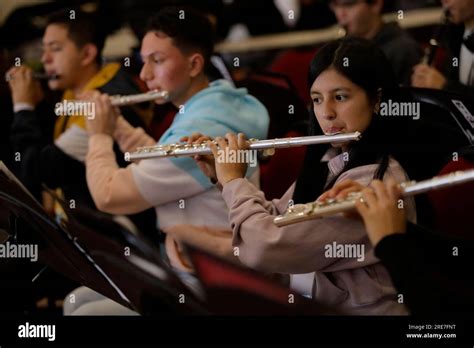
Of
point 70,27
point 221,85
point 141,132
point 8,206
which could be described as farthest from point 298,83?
point 8,206

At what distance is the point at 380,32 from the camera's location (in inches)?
106

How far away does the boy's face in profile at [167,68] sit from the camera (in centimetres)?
267

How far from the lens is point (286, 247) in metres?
2.29

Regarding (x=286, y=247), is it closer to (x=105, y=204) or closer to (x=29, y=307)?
(x=105, y=204)

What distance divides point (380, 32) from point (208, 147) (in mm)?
560

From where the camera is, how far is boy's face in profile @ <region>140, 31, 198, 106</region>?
2.67 m

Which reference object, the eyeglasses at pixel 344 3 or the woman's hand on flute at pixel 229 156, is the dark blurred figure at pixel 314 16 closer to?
the eyeglasses at pixel 344 3

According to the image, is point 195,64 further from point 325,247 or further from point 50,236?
point 325,247

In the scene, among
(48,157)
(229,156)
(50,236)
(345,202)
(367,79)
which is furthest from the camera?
(48,157)

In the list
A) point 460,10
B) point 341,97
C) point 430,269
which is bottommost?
point 430,269

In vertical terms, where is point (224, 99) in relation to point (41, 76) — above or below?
below

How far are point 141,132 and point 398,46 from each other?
671 millimetres

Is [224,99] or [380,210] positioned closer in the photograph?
[380,210]

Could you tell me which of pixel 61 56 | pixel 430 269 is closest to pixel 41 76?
pixel 61 56
